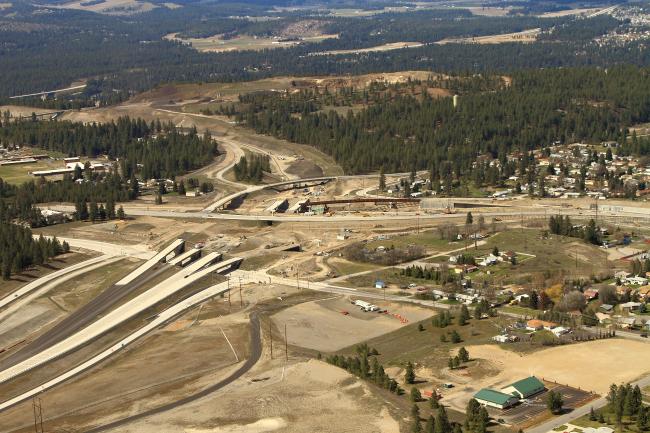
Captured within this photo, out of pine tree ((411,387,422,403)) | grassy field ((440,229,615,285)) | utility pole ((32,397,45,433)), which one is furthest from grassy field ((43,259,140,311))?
pine tree ((411,387,422,403))

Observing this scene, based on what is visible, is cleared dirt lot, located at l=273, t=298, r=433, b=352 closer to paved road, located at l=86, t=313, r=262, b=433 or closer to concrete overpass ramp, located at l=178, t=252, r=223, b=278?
paved road, located at l=86, t=313, r=262, b=433

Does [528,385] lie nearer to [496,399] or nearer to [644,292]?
[496,399]

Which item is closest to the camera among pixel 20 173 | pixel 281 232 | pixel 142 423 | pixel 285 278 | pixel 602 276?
pixel 142 423

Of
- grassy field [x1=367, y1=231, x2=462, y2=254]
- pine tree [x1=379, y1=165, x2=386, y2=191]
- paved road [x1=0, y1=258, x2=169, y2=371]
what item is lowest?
paved road [x1=0, y1=258, x2=169, y2=371]

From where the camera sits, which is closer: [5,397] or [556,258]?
[5,397]

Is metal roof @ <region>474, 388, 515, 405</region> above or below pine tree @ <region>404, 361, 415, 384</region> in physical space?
above

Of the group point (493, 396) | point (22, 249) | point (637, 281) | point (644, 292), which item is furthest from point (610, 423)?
point (22, 249)

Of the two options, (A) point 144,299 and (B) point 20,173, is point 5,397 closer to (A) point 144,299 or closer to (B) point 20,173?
(A) point 144,299

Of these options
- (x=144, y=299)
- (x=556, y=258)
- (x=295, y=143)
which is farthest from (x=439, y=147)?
(x=144, y=299)
